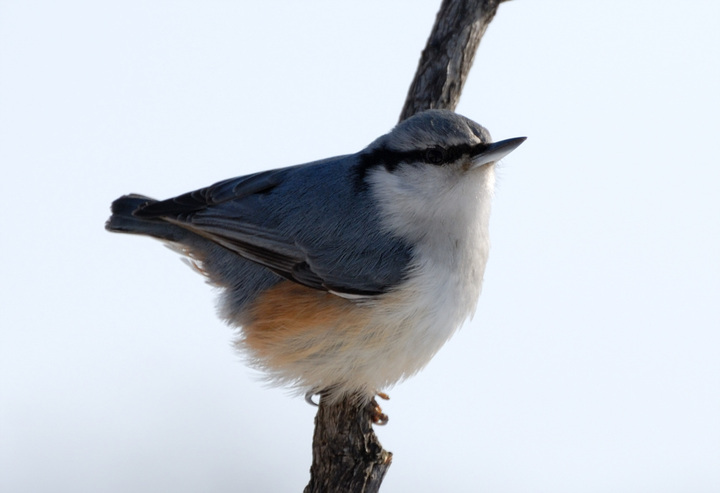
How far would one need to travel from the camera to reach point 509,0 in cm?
393

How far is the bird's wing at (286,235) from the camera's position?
316 centimetres

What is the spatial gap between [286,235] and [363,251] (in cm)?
29

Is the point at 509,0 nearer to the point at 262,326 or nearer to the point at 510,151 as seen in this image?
the point at 510,151

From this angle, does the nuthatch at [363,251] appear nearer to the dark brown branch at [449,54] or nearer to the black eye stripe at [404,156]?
the black eye stripe at [404,156]

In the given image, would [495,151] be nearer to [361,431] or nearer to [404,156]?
[404,156]

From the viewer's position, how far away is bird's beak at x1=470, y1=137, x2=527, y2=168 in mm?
2975

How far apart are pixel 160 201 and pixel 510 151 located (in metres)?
1.37

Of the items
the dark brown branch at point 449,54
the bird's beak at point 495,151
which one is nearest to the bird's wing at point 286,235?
the bird's beak at point 495,151

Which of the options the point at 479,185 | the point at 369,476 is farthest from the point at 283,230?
the point at 369,476

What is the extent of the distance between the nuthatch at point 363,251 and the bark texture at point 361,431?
0.33 feet

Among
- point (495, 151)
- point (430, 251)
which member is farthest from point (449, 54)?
point (430, 251)

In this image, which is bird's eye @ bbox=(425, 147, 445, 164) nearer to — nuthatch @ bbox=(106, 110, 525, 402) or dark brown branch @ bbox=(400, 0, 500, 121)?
nuthatch @ bbox=(106, 110, 525, 402)

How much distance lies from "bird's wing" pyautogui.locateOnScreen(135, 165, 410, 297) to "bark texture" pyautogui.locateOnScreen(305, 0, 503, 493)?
493 mm

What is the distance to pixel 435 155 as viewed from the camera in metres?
3.11
